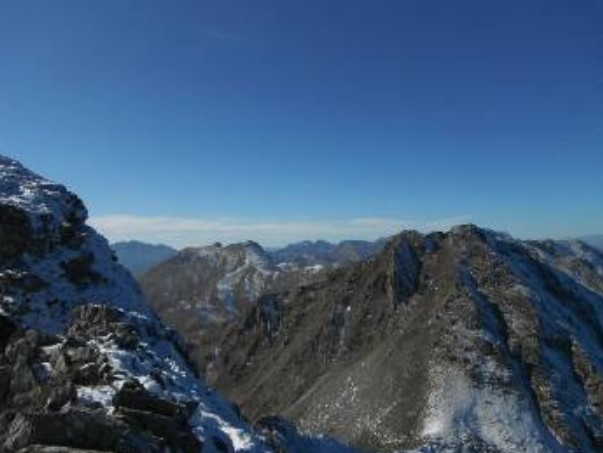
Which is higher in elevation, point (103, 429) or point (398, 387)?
point (103, 429)

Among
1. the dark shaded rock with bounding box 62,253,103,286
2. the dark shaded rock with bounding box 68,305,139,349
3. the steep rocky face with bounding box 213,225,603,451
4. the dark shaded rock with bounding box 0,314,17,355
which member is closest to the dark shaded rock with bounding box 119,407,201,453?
the dark shaded rock with bounding box 68,305,139,349

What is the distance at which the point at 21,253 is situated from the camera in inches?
2689

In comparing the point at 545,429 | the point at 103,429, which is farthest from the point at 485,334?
the point at 103,429

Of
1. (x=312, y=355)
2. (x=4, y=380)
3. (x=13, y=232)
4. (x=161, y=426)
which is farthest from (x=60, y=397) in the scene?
(x=312, y=355)

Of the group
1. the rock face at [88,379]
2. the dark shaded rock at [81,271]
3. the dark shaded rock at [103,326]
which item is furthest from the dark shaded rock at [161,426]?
the dark shaded rock at [81,271]

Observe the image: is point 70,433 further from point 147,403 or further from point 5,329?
point 5,329

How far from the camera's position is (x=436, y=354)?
95.9 m

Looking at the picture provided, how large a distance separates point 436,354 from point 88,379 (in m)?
70.9

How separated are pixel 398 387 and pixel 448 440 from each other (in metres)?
14.0

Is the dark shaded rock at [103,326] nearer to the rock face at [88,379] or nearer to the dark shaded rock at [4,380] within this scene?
the rock face at [88,379]

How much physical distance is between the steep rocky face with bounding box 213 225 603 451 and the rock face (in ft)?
114

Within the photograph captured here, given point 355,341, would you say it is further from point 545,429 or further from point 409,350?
point 545,429

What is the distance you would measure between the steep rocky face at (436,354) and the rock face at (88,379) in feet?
114

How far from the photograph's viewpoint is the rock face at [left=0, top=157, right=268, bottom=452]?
23.8 meters
